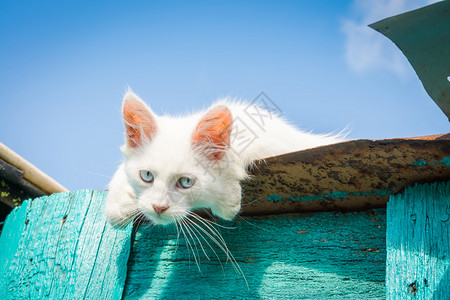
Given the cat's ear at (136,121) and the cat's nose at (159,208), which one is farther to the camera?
the cat's ear at (136,121)

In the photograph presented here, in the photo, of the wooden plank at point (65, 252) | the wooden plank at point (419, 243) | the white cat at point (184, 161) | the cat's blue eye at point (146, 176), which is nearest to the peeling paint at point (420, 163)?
the wooden plank at point (419, 243)

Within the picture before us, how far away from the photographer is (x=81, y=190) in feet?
8.16

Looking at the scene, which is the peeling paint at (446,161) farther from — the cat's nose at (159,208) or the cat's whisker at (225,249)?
the cat's nose at (159,208)

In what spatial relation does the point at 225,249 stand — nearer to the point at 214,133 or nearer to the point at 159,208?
the point at 159,208

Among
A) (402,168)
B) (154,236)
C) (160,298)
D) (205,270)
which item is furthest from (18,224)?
(402,168)

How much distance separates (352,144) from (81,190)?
167 centimetres

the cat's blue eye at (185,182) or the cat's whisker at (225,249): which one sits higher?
the cat's blue eye at (185,182)

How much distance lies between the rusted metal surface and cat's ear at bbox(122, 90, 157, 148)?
2.09 feet

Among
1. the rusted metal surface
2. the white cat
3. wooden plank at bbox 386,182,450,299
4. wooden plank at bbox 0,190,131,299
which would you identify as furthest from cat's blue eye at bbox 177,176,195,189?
wooden plank at bbox 386,182,450,299

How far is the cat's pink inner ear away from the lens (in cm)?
218

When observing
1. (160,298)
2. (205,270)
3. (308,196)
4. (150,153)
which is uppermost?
(150,153)

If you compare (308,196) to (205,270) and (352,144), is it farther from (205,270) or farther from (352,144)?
(205,270)

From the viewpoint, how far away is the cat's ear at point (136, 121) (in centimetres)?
217

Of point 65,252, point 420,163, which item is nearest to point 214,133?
point 420,163
